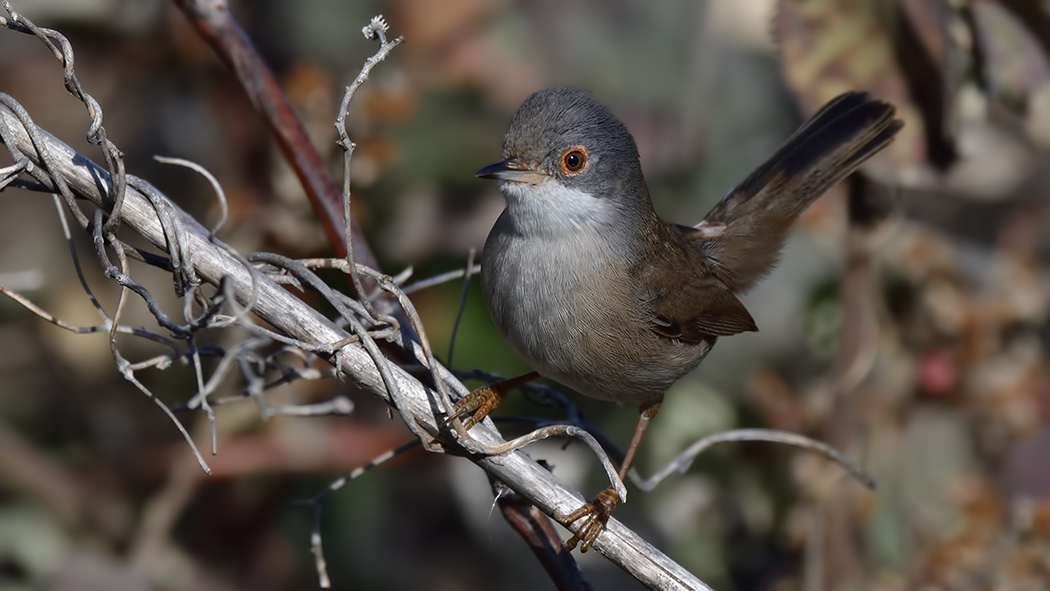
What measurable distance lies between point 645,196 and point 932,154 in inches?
38.5

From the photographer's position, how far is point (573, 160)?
2721 millimetres

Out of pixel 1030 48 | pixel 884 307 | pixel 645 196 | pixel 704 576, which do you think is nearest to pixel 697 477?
pixel 704 576

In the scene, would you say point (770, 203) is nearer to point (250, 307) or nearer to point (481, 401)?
point (481, 401)

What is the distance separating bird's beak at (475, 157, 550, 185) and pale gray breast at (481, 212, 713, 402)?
128 millimetres

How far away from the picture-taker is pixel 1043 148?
4.38 metres

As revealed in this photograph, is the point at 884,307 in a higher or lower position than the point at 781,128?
lower

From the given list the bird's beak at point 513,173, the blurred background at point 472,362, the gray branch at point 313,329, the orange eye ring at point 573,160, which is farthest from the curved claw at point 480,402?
the blurred background at point 472,362

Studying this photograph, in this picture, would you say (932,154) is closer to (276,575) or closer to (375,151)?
(375,151)

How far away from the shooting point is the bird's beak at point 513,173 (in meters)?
2.56

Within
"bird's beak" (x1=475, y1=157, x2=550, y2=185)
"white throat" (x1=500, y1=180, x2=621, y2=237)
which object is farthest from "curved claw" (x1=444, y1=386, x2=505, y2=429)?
"bird's beak" (x1=475, y1=157, x2=550, y2=185)

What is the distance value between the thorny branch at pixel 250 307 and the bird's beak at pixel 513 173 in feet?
2.46

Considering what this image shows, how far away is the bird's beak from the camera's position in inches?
101

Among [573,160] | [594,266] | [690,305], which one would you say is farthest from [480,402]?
[690,305]

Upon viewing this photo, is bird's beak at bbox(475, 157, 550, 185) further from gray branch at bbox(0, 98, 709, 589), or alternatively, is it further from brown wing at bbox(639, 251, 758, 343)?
gray branch at bbox(0, 98, 709, 589)
